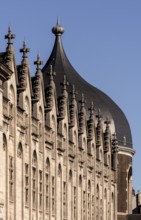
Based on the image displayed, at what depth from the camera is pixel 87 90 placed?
322ft

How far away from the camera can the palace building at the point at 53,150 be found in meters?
61.3

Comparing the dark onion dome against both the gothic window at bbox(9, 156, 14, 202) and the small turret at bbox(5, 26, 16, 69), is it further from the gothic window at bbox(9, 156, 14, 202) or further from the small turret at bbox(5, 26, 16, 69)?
the gothic window at bbox(9, 156, 14, 202)

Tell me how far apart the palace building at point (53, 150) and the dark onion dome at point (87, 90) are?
90 mm

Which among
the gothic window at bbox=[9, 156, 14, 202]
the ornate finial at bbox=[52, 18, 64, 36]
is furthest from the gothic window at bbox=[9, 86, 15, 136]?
the ornate finial at bbox=[52, 18, 64, 36]

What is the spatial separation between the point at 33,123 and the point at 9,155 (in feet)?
19.0

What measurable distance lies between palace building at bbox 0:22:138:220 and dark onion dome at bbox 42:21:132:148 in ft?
0.30

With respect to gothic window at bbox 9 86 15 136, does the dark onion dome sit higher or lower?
higher

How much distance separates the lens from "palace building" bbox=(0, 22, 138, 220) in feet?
201

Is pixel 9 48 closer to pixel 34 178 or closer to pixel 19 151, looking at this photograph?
pixel 19 151

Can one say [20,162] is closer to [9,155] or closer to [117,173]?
[9,155]

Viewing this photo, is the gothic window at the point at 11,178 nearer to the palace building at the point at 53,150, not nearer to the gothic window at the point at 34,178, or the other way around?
the palace building at the point at 53,150

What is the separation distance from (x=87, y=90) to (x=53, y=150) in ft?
91.1

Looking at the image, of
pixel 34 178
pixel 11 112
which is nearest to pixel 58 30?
pixel 34 178

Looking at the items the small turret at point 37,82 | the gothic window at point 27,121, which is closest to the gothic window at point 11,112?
the gothic window at point 27,121
